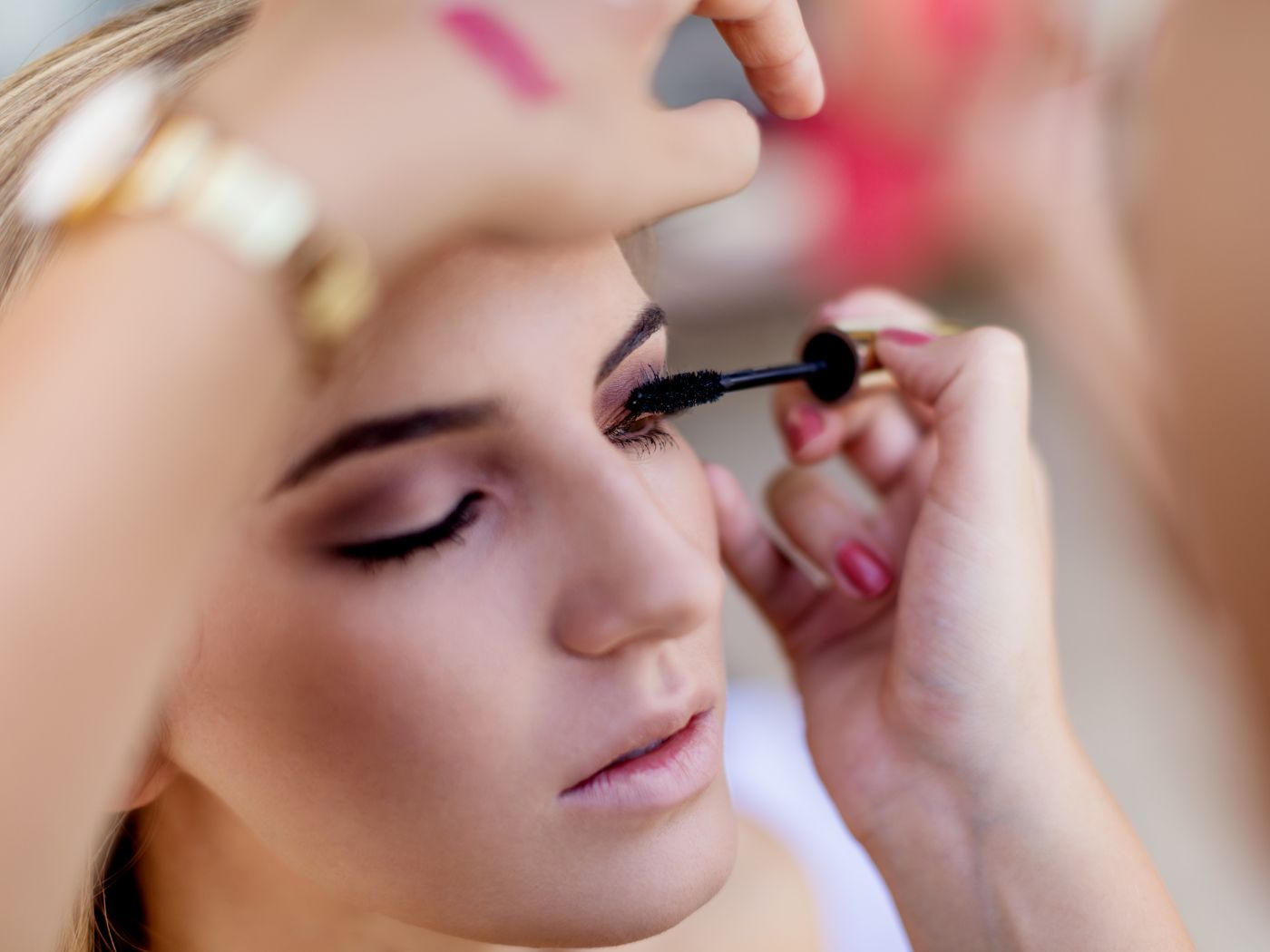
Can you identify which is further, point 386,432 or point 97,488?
point 386,432

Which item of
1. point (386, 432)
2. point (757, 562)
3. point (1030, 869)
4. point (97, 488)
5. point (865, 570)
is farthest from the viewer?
point (757, 562)

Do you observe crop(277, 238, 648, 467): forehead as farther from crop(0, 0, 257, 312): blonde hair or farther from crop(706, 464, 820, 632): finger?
crop(706, 464, 820, 632): finger

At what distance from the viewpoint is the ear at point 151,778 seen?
0.66 m

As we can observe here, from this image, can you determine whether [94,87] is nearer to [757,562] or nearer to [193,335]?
[193,335]

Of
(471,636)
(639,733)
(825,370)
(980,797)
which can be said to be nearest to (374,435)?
(471,636)

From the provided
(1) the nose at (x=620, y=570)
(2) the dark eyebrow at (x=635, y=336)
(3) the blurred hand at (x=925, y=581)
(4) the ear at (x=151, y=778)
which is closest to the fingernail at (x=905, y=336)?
(3) the blurred hand at (x=925, y=581)

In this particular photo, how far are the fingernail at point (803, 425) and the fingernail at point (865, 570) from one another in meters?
0.10

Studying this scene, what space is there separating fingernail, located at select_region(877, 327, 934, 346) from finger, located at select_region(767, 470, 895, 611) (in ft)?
0.54

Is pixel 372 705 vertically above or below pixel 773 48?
below

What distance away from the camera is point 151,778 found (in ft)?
2.22

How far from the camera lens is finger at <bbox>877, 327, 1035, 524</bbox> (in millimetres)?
841

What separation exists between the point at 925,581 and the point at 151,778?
0.57m

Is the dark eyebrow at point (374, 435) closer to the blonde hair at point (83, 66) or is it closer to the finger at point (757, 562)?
the blonde hair at point (83, 66)

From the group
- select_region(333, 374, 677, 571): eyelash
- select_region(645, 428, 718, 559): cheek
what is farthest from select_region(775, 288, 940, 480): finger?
select_region(333, 374, 677, 571): eyelash
